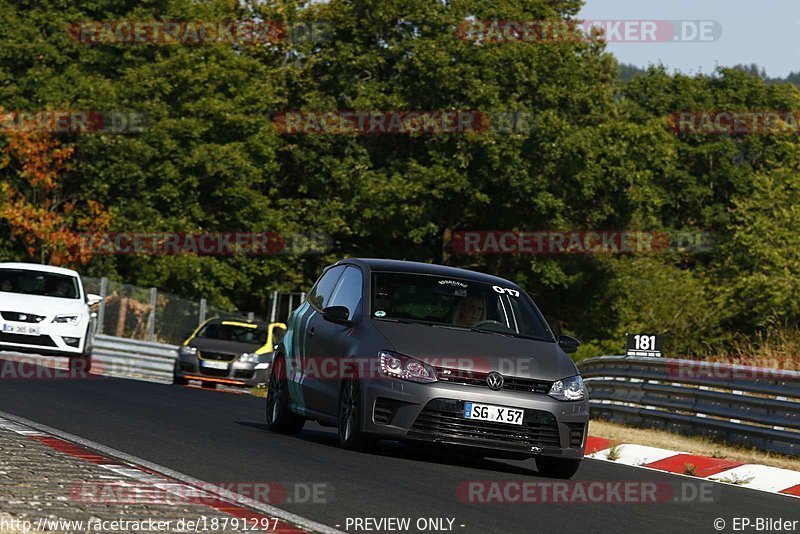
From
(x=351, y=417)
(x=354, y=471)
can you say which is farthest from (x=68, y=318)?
(x=354, y=471)

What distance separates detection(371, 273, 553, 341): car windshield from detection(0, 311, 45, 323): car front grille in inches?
465

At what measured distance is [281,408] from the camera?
13344 mm

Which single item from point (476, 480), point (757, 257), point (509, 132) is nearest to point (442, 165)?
point (509, 132)

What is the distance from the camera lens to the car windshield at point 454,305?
11867 mm

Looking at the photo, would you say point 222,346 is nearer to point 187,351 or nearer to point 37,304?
point 187,351

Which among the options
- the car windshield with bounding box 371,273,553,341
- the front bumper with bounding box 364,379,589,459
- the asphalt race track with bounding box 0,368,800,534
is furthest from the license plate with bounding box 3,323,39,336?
the front bumper with bounding box 364,379,589,459

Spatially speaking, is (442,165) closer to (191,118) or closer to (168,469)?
(191,118)

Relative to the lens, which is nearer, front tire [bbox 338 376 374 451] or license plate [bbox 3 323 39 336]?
front tire [bbox 338 376 374 451]

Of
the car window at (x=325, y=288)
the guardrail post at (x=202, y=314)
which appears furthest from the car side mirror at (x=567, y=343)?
the guardrail post at (x=202, y=314)

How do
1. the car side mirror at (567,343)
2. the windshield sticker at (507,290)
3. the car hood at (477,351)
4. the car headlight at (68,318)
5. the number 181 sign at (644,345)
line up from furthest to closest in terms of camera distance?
the car headlight at (68,318) < the number 181 sign at (644,345) < the windshield sticker at (507,290) < the car side mirror at (567,343) < the car hood at (477,351)

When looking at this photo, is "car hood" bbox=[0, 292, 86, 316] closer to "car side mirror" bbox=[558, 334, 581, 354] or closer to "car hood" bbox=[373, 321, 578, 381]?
"car hood" bbox=[373, 321, 578, 381]

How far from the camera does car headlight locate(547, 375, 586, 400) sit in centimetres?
1106

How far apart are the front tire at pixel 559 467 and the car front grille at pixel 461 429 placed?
451 millimetres

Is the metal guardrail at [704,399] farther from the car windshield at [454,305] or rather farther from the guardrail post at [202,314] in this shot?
the guardrail post at [202,314]
